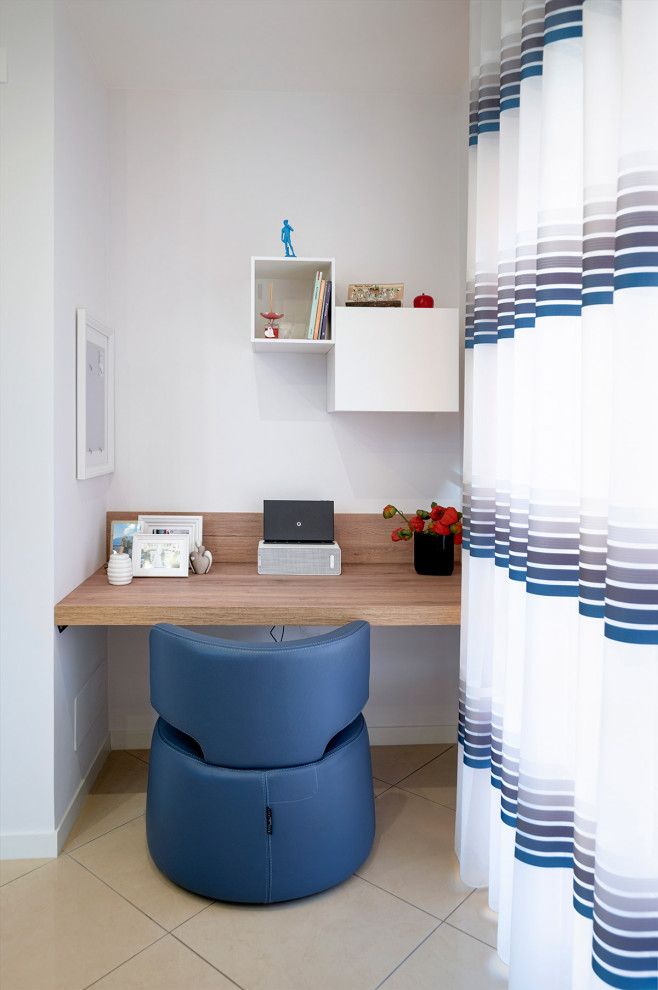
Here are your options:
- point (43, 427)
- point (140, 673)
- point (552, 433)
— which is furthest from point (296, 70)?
point (140, 673)

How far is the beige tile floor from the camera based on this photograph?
5.42 ft

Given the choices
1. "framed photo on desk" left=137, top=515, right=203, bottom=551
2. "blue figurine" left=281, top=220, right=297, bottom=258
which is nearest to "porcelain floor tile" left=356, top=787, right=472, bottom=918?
"framed photo on desk" left=137, top=515, right=203, bottom=551

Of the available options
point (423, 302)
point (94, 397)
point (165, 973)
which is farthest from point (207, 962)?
→ point (423, 302)

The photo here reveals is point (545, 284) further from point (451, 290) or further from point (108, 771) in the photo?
point (108, 771)

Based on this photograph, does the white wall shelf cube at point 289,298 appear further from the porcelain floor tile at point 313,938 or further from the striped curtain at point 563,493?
the porcelain floor tile at point 313,938

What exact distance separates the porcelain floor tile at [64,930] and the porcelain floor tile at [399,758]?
1.09 metres

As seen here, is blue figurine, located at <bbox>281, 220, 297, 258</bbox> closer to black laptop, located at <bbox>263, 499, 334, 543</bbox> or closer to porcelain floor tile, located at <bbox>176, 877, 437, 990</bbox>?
black laptop, located at <bbox>263, 499, 334, 543</bbox>

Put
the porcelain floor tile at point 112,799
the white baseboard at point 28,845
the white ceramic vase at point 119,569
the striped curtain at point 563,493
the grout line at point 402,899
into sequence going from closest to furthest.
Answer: the striped curtain at point 563,493
the grout line at point 402,899
the white baseboard at point 28,845
the porcelain floor tile at point 112,799
the white ceramic vase at point 119,569

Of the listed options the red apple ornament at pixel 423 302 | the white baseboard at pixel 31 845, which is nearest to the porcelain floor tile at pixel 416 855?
the white baseboard at pixel 31 845

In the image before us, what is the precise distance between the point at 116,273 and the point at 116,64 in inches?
28.4

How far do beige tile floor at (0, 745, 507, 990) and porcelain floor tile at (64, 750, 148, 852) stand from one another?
2 centimetres

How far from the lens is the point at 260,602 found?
7.12 ft

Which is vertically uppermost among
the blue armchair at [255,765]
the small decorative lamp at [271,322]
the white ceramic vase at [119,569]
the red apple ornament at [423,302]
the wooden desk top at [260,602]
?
the red apple ornament at [423,302]

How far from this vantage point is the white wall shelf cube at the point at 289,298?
258 cm
